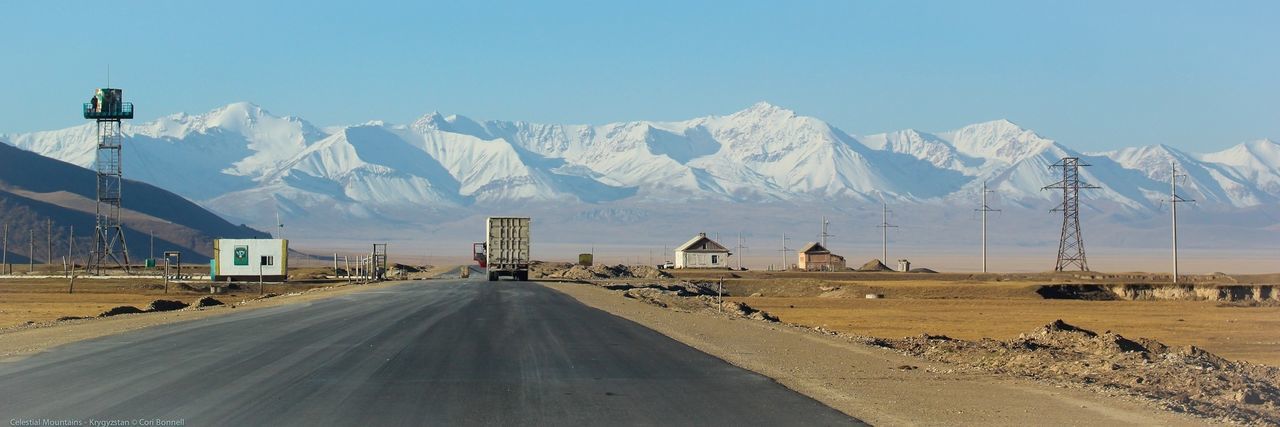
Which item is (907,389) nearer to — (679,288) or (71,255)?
(679,288)

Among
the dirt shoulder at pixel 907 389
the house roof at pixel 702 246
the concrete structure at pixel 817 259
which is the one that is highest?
the house roof at pixel 702 246

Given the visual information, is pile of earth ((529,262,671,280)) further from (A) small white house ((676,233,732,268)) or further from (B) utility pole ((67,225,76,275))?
(A) small white house ((676,233,732,268))

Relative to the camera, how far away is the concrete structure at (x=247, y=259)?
251 ft

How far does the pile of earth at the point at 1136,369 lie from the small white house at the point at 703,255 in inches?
4482

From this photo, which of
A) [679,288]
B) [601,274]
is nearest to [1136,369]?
[679,288]

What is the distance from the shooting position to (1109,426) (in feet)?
48.5

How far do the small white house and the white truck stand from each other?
68.2 metres

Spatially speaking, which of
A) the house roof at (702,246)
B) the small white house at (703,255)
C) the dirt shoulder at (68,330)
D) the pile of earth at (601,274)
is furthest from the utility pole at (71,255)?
the house roof at (702,246)

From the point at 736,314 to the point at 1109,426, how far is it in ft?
90.6

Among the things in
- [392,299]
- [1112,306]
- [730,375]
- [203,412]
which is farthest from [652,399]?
[1112,306]

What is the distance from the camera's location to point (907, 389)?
18.3 m

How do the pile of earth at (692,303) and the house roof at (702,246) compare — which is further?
the house roof at (702,246)

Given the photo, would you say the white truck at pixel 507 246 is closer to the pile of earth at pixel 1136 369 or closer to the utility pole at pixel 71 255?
the utility pole at pixel 71 255

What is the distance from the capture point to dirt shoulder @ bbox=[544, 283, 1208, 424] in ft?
51.0
